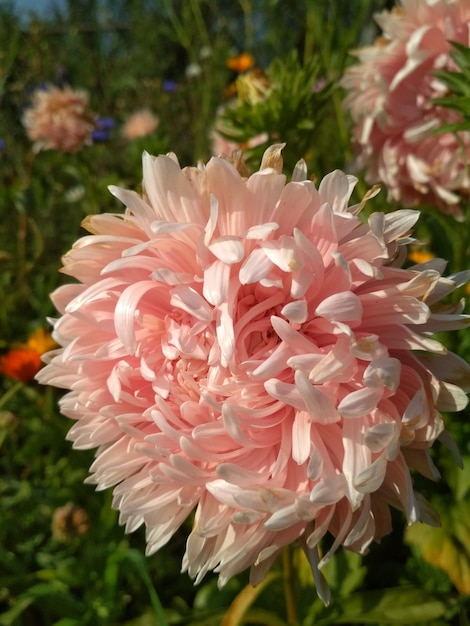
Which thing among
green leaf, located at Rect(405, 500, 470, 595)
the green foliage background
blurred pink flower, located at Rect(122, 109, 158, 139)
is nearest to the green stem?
the green foliage background

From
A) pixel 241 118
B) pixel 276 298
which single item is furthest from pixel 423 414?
pixel 241 118

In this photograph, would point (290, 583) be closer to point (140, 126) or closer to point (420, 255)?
point (420, 255)

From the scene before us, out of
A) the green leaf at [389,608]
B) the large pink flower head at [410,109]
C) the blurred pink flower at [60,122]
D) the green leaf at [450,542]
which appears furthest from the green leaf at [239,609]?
the blurred pink flower at [60,122]

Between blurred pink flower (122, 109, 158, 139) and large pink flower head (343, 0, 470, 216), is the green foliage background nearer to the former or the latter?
large pink flower head (343, 0, 470, 216)

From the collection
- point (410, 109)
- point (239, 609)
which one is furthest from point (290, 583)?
point (410, 109)

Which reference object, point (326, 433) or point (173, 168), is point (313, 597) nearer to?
point (326, 433)

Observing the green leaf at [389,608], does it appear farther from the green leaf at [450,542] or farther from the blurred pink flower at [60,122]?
the blurred pink flower at [60,122]
